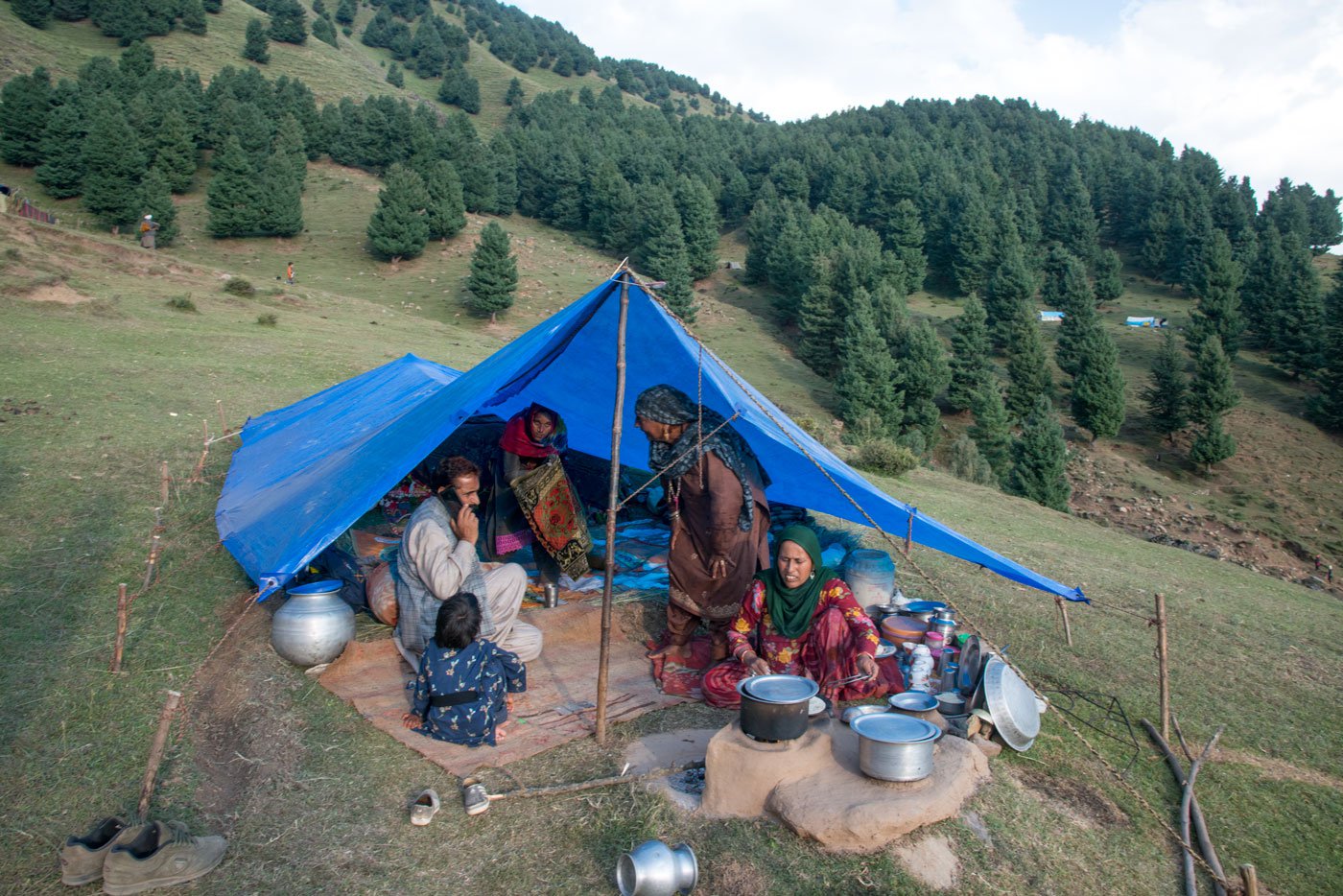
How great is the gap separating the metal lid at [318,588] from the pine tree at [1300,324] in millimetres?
46298

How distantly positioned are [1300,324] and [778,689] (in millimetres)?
49528

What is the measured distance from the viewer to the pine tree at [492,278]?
34000 millimetres

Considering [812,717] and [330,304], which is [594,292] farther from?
[330,304]

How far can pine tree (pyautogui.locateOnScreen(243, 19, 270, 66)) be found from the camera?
207ft

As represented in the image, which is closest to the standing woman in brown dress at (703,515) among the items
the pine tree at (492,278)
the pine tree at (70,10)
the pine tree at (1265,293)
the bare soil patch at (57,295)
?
the bare soil patch at (57,295)

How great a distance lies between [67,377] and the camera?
1180 centimetres

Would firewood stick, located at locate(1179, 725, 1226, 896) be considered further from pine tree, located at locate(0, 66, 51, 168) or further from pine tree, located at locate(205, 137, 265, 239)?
pine tree, located at locate(0, 66, 51, 168)

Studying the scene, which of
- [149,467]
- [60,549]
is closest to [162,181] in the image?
[149,467]

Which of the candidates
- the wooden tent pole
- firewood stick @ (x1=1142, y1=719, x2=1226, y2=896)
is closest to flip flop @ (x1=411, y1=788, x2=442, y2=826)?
the wooden tent pole

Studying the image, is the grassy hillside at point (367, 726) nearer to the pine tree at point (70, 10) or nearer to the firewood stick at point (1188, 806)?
the firewood stick at point (1188, 806)

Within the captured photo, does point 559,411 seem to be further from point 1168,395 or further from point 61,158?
point 61,158

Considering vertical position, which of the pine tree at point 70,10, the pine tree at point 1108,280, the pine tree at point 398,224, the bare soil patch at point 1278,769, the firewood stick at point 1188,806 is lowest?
the pine tree at point 398,224

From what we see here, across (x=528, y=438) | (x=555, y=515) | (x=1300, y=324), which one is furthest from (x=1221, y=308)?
(x=555, y=515)

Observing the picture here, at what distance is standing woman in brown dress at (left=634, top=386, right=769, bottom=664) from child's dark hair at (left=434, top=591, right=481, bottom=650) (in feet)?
4.54
